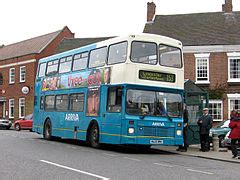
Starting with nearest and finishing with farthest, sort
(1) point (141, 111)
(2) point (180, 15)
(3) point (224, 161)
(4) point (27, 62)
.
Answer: (3) point (224, 161), (1) point (141, 111), (2) point (180, 15), (4) point (27, 62)

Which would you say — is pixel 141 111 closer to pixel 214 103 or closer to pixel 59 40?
pixel 214 103

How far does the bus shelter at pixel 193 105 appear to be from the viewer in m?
19.0

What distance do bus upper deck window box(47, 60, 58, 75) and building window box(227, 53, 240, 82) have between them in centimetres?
1589

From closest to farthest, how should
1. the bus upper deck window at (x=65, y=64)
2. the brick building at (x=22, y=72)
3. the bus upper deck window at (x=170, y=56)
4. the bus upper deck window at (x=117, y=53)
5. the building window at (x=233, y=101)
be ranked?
the bus upper deck window at (x=117, y=53)
the bus upper deck window at (x=170, y=56)
the bus upper deck window at (x=65, y=64)
the building window at (x=233, y=101)
the brick building at (x=22, y=72)

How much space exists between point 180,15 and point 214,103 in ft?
35.1

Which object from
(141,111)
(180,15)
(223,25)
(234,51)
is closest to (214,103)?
(234,51)

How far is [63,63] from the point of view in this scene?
2159 cm

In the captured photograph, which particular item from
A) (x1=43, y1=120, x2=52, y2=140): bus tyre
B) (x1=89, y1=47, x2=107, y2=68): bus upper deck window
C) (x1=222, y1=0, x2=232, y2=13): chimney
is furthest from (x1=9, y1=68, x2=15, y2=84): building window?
(x1=89, y1=47, x2=107, y2=68): bus upper deck window

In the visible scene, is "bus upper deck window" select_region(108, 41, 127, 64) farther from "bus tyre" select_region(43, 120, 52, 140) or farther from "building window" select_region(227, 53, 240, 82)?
"building window" select_region(227, 53, 240, 82)

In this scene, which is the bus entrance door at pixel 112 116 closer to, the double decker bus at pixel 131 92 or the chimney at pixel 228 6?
the double decker bus at pixel 131 92

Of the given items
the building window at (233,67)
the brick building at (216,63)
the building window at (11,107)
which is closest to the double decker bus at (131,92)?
the brick building at (216,63)

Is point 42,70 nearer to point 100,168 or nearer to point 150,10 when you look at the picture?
point 100,168

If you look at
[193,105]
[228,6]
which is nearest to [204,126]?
[193,105]

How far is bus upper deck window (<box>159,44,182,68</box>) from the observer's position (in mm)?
17205
